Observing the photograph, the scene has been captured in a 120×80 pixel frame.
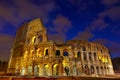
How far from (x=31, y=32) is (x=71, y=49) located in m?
12.8

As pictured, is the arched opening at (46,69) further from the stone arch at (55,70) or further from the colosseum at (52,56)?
the stone arch at (55,70)

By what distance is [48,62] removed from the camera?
28.0 metres

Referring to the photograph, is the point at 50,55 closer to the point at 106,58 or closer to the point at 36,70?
the point at 36,70

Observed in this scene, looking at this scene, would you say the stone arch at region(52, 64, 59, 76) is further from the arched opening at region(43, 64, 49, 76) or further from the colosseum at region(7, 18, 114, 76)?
the arched opening at region(43, 64, 49, 76)

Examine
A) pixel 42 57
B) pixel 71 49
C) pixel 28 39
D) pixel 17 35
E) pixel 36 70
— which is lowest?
pixel 36 70

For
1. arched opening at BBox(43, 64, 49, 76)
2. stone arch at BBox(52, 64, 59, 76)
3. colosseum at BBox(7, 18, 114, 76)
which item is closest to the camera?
arched opening at BBox(43, 64, 49, 76)

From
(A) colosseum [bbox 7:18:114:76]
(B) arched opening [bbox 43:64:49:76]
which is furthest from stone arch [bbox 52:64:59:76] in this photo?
(B) arched opening [bbox 43:64:49:76]

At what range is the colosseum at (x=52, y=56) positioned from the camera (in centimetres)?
2828

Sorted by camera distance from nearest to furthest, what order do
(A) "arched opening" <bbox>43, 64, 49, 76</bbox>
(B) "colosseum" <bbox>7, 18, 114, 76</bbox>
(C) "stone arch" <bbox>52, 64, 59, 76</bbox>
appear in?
(A) "arched opening" <bbox>43, 64, 49, 76</bbox>, (C) "stone arch" <bbox>52, 64, 59, 76</bbox>, (B) "colosseum" <bbox>7, 18, 114, 76</bbox>

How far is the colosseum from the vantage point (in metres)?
28.3

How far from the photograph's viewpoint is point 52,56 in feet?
94.5

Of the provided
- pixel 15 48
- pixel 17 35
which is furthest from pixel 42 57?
pixel 17 35

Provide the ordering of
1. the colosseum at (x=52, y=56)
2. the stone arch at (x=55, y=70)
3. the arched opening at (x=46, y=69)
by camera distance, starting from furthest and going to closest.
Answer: the colosseum at (x=52, y=56) < the stone arch at (x=55, y=70) < the arched opening at (x=46, y=69)

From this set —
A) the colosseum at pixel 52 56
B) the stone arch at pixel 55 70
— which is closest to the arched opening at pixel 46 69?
the colosseum at pixel 52 56
